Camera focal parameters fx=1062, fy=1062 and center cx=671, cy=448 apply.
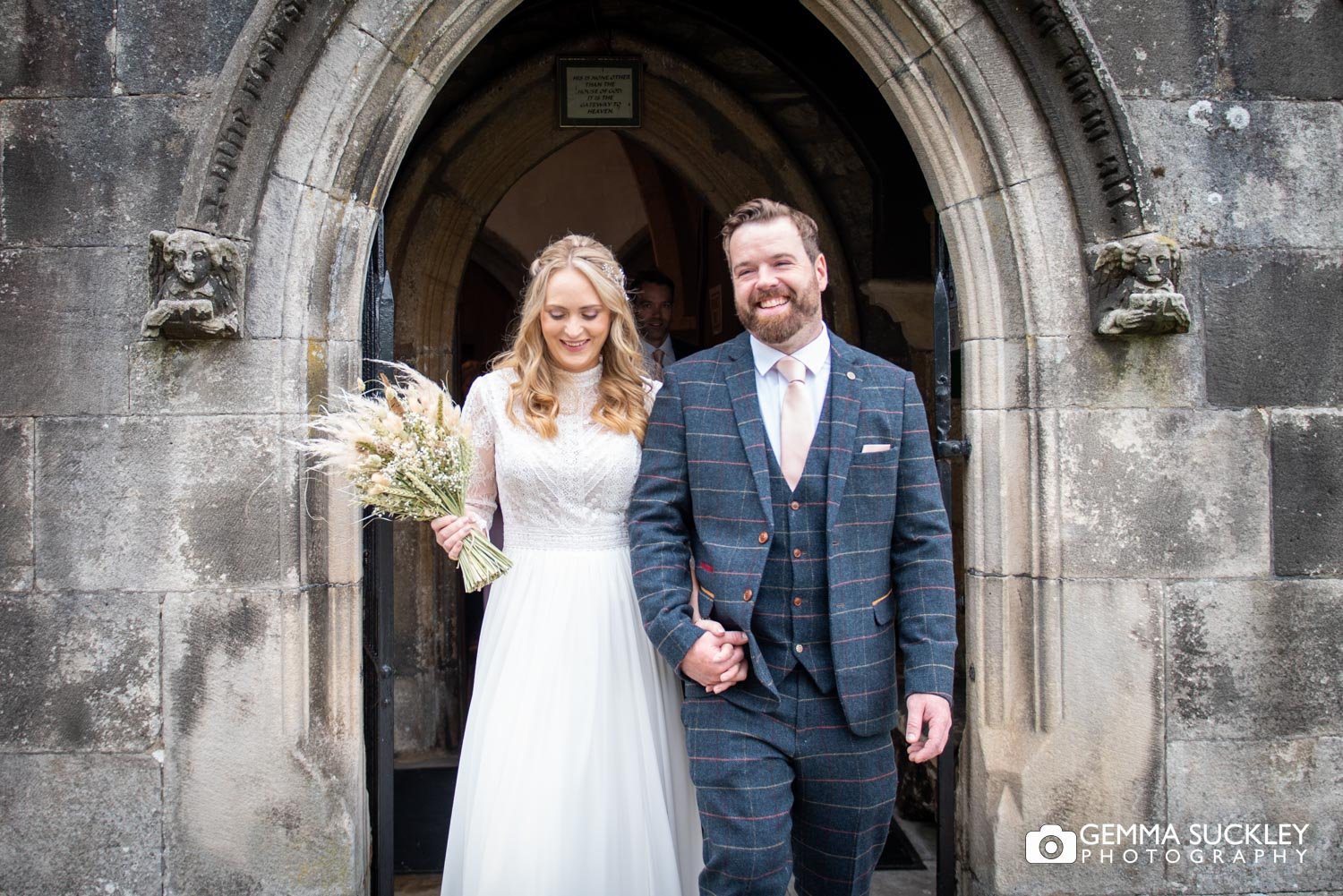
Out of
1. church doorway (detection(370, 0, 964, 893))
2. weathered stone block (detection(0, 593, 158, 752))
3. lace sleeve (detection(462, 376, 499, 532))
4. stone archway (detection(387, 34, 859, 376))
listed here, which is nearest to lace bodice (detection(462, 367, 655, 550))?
lace sleeve (detection(462, 376, 499, 532))

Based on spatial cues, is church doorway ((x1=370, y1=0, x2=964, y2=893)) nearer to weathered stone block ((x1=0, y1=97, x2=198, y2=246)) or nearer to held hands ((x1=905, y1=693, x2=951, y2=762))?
weathered stone block ((x1=0, y1=97, x2=198, y2=246))

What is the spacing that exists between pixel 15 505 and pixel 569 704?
1598 mm

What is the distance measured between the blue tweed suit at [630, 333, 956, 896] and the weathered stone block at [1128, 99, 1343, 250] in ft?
3.89

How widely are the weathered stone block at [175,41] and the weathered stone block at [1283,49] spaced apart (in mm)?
2660

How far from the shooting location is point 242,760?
110 inches

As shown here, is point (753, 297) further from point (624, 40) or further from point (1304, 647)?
point (624, 40)

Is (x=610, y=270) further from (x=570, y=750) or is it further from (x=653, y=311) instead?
(x=653, y=311)

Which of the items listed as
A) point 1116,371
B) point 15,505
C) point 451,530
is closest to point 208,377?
point 15,505

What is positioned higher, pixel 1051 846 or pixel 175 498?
pixel 175 498

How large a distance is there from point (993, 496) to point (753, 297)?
1.07m

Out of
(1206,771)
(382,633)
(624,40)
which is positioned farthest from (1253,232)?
(624,40)

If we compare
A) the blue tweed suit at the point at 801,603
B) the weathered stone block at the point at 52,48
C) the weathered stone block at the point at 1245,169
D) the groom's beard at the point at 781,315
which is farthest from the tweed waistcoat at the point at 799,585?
the weathered stone block at the point at 52,48

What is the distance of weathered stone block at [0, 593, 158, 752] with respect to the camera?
110 inches

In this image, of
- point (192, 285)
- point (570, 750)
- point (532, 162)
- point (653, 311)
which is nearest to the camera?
point (570, 750)
